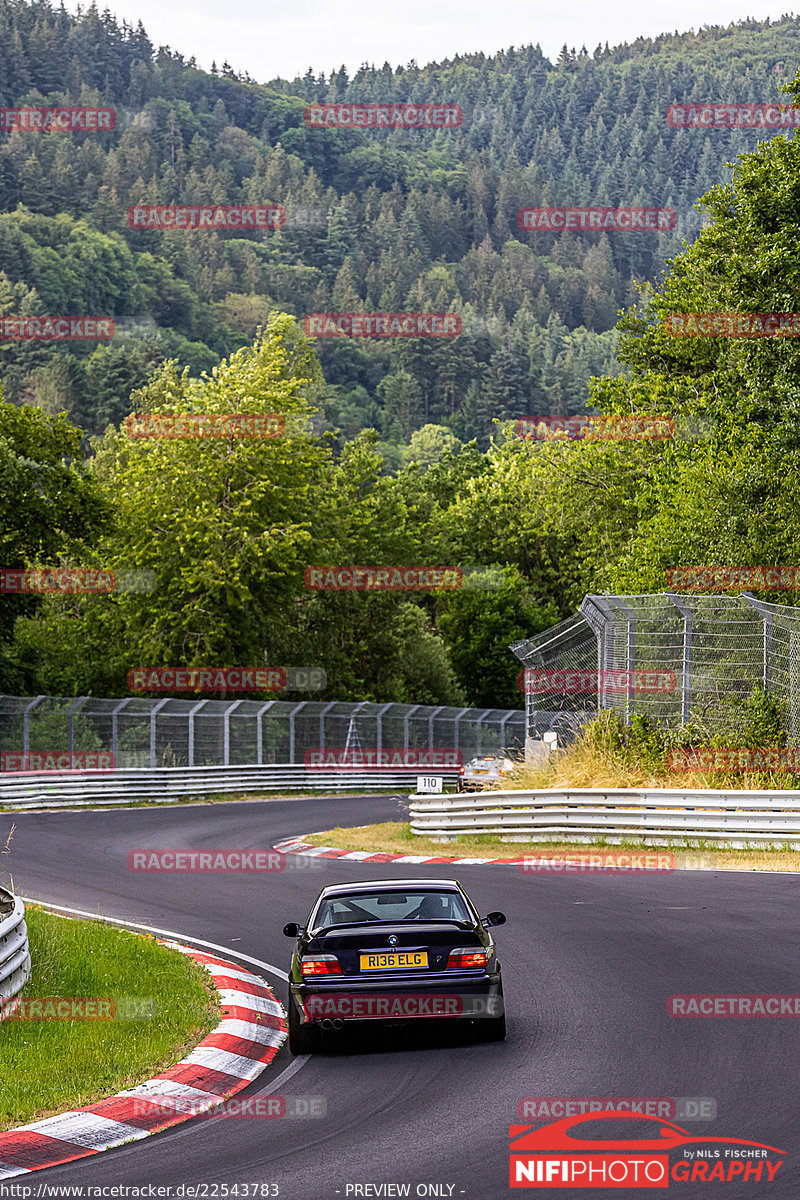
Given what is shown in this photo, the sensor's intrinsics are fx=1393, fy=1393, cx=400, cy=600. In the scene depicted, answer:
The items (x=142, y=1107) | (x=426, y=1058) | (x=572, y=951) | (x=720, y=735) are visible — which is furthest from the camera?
(x=720, y=735)

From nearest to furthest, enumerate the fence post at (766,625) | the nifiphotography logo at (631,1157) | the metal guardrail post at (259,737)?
1. the nifiphotography logo at (631,1157)
2. the fence post at (766,625)
3. the metal guardrail post at (259,737)

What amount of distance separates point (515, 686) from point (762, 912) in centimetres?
5896

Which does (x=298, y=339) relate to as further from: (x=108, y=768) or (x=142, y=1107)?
(x=142, y=1107)

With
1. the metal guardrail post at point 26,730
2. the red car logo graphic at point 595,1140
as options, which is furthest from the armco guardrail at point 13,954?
the metal guardrail post at point 26,730

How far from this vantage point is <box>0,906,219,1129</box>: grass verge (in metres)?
7.83

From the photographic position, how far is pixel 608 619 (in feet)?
73.6

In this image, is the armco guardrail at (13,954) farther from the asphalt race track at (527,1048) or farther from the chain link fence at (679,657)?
the chain link fence at (679,657)

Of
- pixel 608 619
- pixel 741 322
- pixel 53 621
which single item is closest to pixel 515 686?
pixel 53 621

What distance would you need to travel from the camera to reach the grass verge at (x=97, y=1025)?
7.83m

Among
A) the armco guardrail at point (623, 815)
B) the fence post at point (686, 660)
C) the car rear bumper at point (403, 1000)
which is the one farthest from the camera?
the fence post at point (686, 660)

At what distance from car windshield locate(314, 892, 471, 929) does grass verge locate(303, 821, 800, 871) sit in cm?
926

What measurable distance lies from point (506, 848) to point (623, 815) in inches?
92.2

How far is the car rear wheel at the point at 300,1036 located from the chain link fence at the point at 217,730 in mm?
19906

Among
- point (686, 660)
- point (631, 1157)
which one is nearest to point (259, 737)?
point (686, 660)
